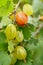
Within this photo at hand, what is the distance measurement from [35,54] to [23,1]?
1.09 ft

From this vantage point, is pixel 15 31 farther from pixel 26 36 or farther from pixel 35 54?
pixel 35 54

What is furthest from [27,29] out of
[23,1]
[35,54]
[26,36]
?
[35,54]

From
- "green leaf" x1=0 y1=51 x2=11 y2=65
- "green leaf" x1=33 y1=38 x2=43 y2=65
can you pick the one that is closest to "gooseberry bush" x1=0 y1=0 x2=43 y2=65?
"green leaf" x1=0 y1=51 x2=11 y2=65

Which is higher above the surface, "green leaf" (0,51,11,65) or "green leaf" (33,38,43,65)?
"green leaf" (0,51,11,65)

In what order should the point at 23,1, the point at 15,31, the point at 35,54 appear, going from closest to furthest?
the point at 15,31 < the point at 23,1 < the point at 35,54

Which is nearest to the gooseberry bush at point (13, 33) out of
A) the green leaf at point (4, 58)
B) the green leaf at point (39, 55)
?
the green leaf at point (4, 58)

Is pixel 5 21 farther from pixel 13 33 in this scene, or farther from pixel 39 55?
pixel 39 55

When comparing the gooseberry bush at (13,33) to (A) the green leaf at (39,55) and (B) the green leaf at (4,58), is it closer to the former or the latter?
(B) the green leaf at (4,58)

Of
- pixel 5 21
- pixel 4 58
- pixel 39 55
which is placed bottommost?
pixel 39 55

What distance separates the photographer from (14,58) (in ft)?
→ 2.64

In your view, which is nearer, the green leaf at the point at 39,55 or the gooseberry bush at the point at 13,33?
the gooseberry bush at the point at 13,33

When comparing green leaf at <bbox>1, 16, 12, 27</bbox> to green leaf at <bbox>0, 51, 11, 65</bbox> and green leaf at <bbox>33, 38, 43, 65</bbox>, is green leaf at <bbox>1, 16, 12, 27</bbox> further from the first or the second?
green leaf at <bbox>33, 38, 43, 65</bbox>

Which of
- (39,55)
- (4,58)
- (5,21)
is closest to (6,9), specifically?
(5,21)

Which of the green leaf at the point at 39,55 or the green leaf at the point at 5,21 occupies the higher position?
the green leaf at the point at 5,21
